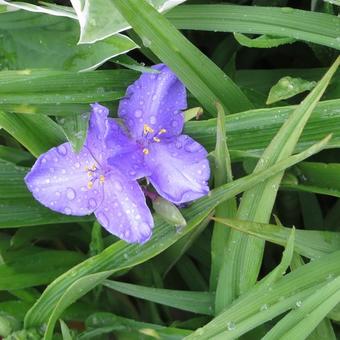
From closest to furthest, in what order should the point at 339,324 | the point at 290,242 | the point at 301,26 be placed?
the point at 290,242, the point at 301,26, the point at 339,324

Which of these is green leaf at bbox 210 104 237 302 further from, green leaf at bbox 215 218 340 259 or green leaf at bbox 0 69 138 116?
green leaf at bbox 0 69 138 116

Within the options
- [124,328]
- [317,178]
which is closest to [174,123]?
[317,178]

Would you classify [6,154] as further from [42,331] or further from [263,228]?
[263,228]

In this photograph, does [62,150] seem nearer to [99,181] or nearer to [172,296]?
[99,181]

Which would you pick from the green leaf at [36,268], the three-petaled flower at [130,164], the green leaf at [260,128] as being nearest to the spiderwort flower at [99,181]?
the three-petaled flower at [130,164]

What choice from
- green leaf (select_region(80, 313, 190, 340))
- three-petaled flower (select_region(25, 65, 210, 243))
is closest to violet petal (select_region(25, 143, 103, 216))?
three-petaled flower (select_region(25, 65, 210, 243))

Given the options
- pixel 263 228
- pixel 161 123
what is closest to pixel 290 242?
pixel 263 228
